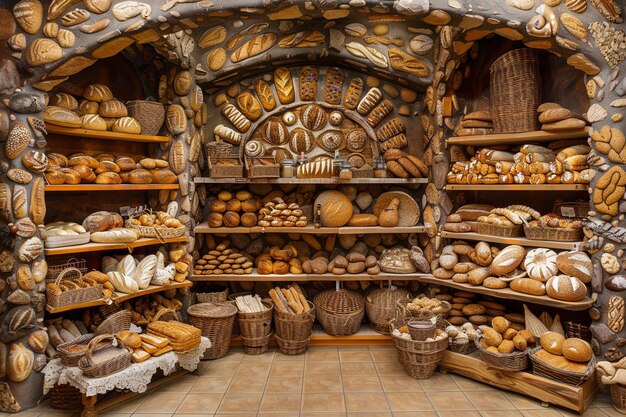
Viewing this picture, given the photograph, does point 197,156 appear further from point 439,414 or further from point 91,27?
point 439,414

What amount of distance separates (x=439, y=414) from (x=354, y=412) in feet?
2.05

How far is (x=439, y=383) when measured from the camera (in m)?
3.71

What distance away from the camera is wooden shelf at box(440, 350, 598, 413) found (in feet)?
10.3

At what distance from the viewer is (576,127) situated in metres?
3.51

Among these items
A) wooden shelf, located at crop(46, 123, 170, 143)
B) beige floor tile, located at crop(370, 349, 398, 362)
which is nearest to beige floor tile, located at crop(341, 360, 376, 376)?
beige floor tile, located at crop(370, 349, 398, 362)

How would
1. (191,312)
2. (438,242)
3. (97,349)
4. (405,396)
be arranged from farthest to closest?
(438,242)
(191,312)
(405,396)
(97,349)

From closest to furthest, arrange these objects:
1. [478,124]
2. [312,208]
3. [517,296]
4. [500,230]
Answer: [517,296], [500,230], [478,124], [312,208]

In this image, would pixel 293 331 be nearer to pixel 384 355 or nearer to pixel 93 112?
pixel 384 355

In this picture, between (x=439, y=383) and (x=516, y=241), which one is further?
(x=516, y=241)

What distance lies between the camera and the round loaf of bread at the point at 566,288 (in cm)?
332

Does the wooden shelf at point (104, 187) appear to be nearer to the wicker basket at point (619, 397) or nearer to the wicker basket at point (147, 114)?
the wicker basket at point (147, 114)

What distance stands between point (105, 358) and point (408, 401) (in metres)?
2.28

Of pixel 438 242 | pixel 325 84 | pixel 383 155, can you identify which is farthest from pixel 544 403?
pixel 325 84

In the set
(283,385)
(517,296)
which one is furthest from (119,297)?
(517,296)
